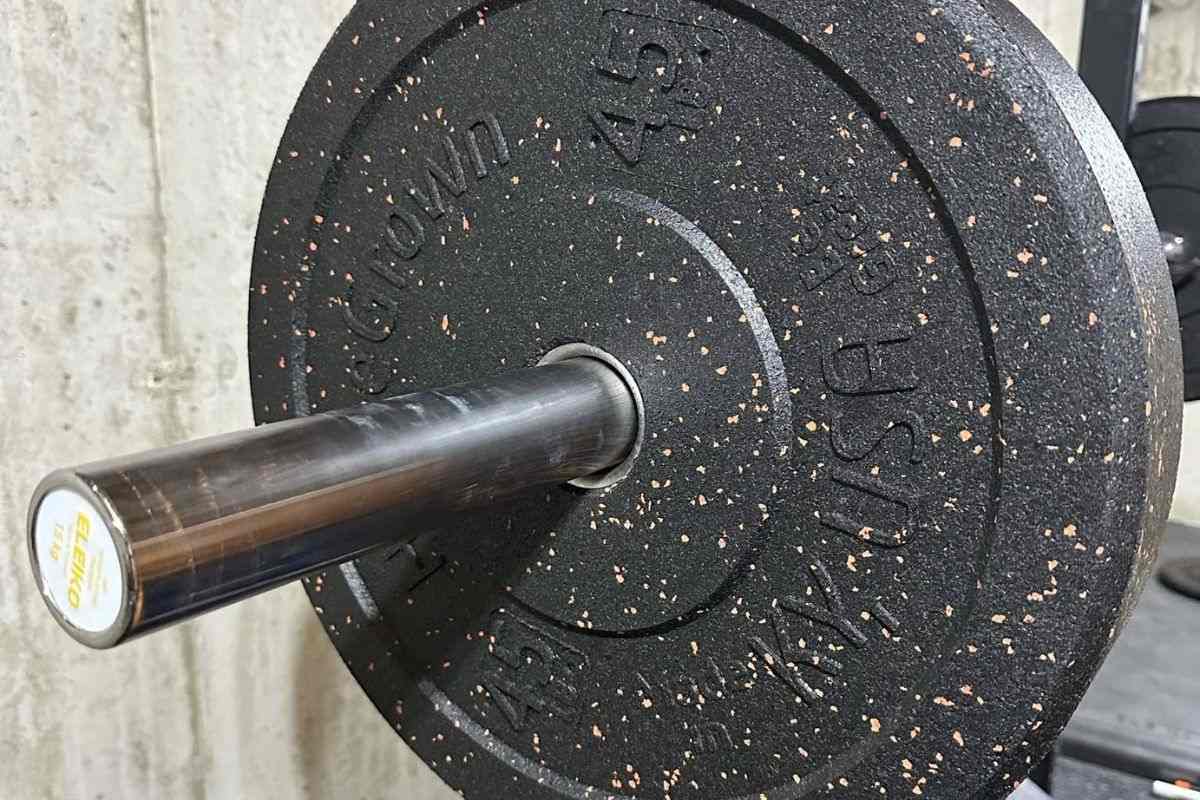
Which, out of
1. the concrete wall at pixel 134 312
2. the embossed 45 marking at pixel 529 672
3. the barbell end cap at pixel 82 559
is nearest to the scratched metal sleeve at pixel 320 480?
the barbell end cap at pixel 82 559

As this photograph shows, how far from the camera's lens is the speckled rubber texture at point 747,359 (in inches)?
17.7

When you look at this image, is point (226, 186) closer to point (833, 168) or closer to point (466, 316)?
point (466, 316)

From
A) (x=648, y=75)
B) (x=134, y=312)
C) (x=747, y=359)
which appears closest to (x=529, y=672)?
(x=747, y=359)

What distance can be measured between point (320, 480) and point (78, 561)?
0.31 feet

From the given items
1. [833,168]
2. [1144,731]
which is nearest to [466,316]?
[833,168]

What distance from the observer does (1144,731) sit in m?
1.46

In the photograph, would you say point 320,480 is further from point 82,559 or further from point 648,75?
point 648,75

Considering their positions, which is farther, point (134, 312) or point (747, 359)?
point (134, 312)

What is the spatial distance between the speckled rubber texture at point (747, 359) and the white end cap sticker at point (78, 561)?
0.44 ft

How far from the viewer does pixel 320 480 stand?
1.43ft

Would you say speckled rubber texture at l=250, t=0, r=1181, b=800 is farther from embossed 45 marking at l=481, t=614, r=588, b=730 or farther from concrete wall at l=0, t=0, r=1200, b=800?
concrete wall at l=0, t=0, r=1200, b=800

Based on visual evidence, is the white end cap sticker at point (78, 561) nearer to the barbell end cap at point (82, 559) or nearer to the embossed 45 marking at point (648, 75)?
the barbell end cap at point (82, 559)

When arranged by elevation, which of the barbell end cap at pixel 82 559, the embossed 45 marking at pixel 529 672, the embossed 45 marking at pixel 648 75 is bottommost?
the embossed 45 marking at pixel 529 672

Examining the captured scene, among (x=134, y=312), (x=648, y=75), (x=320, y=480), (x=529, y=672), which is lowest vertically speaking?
(x=529, y=672)
